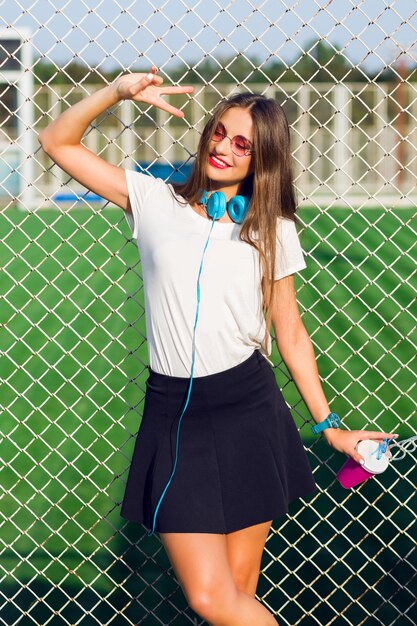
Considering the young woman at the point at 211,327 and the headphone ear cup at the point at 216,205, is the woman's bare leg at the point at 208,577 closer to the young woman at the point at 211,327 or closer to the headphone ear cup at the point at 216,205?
the young woman at the point at 211,327

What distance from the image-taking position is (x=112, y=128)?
83.0 ft

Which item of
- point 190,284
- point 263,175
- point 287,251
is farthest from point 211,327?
point 263,175

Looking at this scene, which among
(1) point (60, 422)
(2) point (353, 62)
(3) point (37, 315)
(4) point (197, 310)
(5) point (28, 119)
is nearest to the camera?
(4) point (197, 310)

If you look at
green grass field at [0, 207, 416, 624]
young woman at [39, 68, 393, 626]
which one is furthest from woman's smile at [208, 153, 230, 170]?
green grass field at [0, 207, 416, 624]

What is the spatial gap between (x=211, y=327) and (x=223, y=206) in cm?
29

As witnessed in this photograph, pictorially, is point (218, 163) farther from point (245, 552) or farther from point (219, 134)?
point (245, 552)

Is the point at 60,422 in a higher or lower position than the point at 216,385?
lower

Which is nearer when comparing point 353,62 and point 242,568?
point 242,568

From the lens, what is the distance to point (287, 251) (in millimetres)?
2320

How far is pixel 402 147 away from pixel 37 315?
16.5 metres

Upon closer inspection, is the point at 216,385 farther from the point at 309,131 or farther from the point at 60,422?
the point at 309,131

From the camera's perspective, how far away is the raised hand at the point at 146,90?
2186 mm

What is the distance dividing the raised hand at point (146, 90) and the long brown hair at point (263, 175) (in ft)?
0.44

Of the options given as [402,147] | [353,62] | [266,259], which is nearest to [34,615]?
[266,259]
